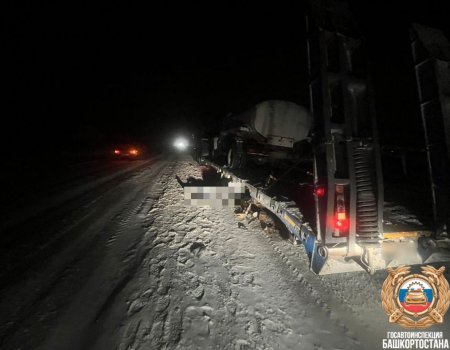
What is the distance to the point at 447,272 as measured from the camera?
3701mm

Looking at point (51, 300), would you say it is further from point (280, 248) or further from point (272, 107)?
point (272, 107)

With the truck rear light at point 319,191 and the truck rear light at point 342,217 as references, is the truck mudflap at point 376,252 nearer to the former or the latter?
the truck rear light at point 342,217

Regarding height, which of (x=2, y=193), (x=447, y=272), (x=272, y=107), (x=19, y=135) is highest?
(x=19, y=135)

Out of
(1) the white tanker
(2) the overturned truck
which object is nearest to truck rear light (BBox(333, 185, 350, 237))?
(2) the overturned truck

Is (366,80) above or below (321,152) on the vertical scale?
above

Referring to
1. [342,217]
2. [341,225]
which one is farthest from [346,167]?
[341,225]

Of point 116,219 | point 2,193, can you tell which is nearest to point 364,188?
point 116,219

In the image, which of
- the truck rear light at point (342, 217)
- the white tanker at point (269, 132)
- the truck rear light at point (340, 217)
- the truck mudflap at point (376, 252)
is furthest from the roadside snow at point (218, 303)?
the white tanker at point (269, 132)

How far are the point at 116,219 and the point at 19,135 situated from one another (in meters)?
26.1

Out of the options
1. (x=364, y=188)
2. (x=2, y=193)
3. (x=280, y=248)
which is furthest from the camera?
(x=2, y=193)

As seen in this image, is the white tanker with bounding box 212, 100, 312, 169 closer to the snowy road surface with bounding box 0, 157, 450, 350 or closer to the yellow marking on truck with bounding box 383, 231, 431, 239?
the snowy road surface with bounding box 0, 157, 450, 350

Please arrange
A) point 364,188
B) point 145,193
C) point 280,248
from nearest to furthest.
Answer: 1. point 364,188
2. point 280,248
3. point 145,193

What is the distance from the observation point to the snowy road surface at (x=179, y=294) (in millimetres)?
2633

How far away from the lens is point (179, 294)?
3.27 meters
